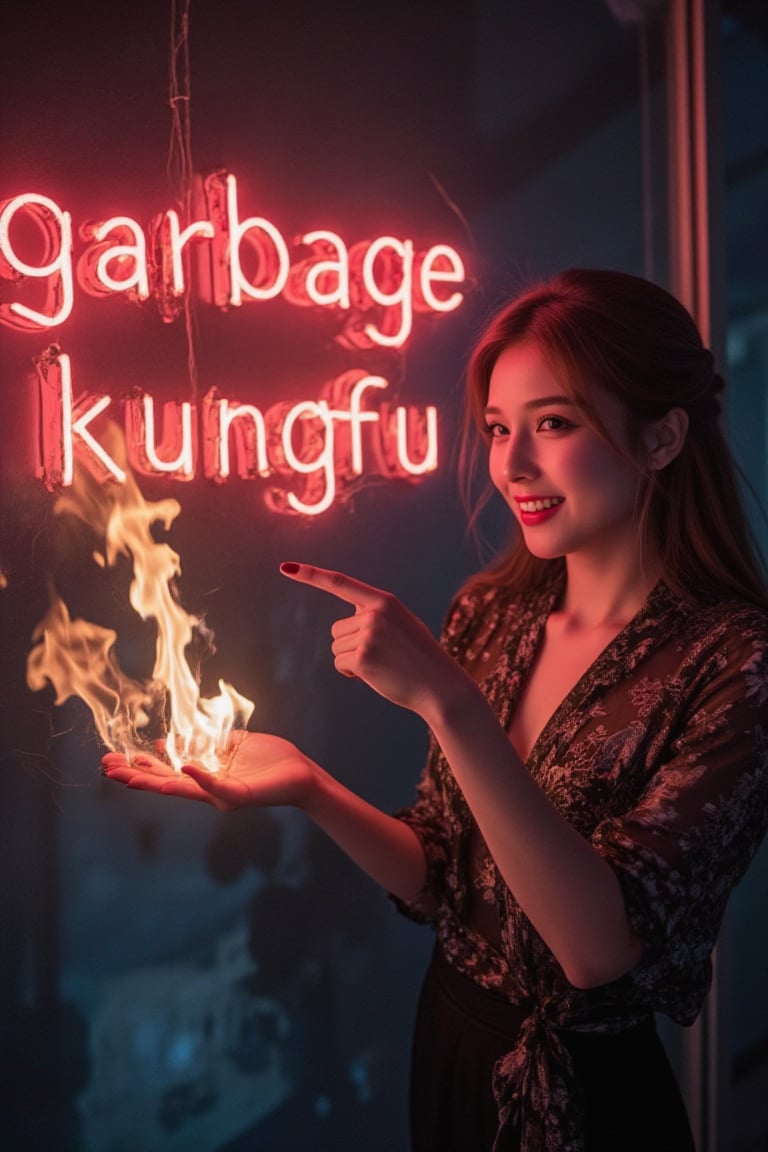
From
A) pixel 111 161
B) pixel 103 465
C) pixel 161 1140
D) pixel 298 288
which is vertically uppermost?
pixel 111 161

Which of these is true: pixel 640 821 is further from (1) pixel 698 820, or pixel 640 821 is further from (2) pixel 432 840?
(2) pixel 432 840

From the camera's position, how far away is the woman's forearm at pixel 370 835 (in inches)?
65.9

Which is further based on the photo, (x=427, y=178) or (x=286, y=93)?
(x=427, y=178)

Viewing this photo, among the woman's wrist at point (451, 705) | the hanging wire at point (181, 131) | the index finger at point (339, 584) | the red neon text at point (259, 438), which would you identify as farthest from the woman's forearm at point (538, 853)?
the hanging wire at point (181, 131)

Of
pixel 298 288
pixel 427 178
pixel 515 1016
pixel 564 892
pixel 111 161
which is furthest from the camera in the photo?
pixel 427 178

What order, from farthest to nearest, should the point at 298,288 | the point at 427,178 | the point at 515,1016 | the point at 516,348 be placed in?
the point at 427,178 < the point at 298,288 < the point at 516,348 < the point at 515,1016

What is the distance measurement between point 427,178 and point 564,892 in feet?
5.31

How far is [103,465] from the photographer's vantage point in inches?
67.9

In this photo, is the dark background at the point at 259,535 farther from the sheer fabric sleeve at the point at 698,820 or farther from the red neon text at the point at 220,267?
the sheer fabric sleeve at the point at 698,820

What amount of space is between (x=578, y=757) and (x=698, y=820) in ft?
0.73

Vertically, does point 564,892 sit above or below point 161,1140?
above

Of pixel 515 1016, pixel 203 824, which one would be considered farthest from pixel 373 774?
pixel 515 1016

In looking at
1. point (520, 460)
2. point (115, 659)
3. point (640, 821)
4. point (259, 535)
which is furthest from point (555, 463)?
point (115, 659)

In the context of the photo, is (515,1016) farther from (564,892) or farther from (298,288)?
(298,288)
